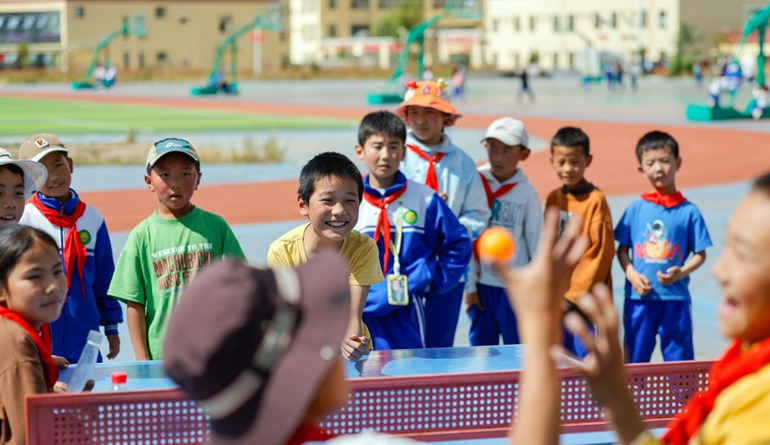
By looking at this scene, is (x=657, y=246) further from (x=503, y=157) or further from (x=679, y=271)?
(x=503, y=157)

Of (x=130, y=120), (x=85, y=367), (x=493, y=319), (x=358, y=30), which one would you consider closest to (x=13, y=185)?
(x=85, y=367)

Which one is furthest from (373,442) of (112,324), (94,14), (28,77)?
(94,14)

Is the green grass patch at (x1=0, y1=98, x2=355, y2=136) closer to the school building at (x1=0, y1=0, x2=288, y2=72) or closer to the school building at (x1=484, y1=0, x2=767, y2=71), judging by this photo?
the school building at (x1=484, y1=0, x2=767, y2=71)

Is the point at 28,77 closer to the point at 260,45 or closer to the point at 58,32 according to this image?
the point at 58,32

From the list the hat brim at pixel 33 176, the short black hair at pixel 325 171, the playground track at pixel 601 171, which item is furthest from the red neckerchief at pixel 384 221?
the playground track at pixel 601 171

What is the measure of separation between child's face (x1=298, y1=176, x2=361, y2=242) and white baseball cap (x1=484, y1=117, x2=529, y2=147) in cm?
203

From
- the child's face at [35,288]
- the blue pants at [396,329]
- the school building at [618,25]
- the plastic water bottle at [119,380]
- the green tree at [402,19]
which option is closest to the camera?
the child's face at [35,288]

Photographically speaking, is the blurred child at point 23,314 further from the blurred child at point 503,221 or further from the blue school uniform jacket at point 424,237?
the blurred child at point 503,221

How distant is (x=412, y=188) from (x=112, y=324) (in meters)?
1.78

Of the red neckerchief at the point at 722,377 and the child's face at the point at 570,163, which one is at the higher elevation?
the child's face at the point at 570,163

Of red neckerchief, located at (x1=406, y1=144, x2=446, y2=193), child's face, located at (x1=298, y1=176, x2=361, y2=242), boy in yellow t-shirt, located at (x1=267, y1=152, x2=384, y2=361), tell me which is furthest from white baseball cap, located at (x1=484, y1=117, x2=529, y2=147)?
child's face, located at (x1=298, y1=176, x2=361, y2=242)

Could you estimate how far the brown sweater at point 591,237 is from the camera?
6.95m

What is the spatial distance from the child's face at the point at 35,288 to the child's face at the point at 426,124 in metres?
3.92

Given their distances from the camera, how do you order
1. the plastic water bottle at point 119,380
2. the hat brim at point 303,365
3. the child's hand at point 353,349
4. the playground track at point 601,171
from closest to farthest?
the hat brim at point 303,365
the plastic water bottle at point 119,380
the child's hand at point 353,349
the playground track at point 601,171
